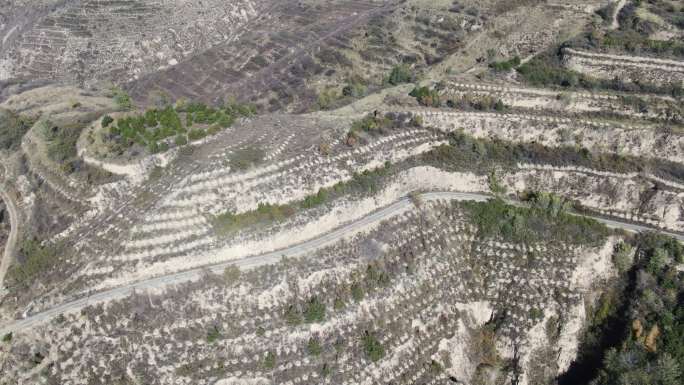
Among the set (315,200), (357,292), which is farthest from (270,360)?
(315,200)

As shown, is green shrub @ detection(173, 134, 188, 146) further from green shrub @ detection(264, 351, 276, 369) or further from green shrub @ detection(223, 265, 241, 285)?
green shrub @ detection(264, 351, 276, 369)

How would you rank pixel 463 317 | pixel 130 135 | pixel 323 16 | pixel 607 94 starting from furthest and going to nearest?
pixel 323 16
pixel 607 94
pixel 130 135
pixel 463 317

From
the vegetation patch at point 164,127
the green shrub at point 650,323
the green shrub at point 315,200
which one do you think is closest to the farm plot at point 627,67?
the green shrub at point 650,323

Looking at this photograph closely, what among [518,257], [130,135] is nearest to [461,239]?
[518,257]

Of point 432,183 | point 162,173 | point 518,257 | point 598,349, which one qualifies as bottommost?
point 598,349

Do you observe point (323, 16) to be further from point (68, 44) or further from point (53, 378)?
point (53, 378)

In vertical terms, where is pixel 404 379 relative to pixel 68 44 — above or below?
below
